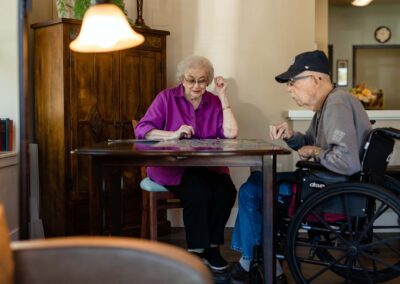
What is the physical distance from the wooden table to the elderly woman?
0.40m

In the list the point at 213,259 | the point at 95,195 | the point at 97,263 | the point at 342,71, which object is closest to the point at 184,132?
the point at 95,195

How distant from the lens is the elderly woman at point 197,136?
8.77 feet

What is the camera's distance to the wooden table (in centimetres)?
213

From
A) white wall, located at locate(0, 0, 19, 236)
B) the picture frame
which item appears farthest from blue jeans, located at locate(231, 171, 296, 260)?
the picture frame

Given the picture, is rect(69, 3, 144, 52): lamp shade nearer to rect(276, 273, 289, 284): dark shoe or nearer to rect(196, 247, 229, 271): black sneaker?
rect(196, 247, 229, 271): black sneaker

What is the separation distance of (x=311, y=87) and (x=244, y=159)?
50cm

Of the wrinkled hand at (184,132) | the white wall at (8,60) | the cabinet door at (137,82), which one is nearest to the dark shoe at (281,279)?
the wrinkled hand at (184,132)

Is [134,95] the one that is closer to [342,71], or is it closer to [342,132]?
[342,132]

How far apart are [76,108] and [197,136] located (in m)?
0.89

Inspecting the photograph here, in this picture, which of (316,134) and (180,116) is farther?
(180,116)

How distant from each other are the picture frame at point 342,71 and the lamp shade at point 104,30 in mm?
7390

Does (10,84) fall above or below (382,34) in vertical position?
below

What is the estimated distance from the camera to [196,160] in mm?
2213

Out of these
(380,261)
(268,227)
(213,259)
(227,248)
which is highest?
(268,227)
